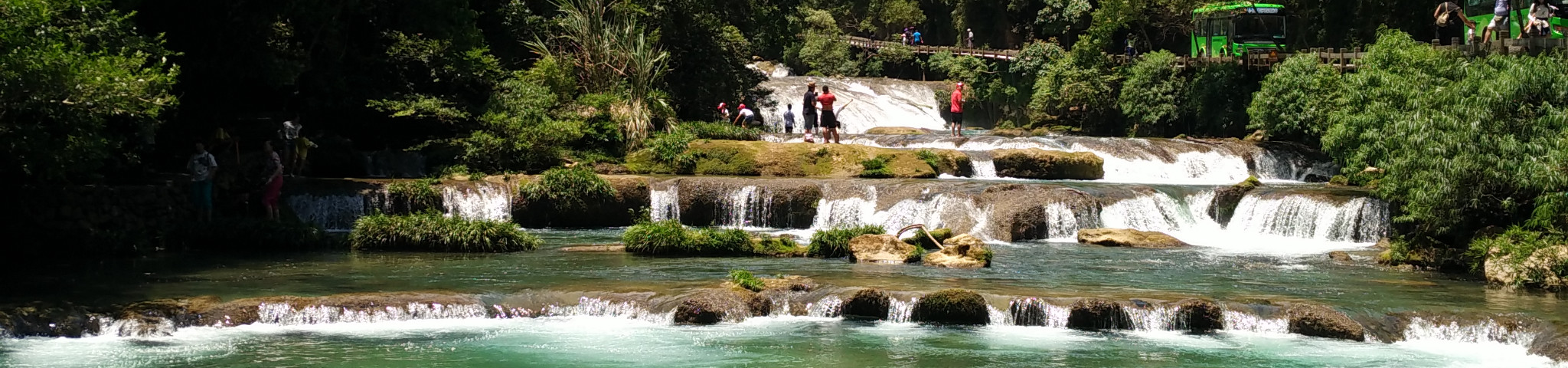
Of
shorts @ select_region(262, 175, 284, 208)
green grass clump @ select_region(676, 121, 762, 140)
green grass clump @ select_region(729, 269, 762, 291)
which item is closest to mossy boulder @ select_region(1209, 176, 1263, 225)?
green grass clump @ select_region(676, 121, 762, 140)

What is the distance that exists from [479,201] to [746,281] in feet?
30.2

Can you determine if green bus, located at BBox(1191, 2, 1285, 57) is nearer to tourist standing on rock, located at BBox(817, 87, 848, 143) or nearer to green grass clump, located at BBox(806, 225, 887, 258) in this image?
tourist standing on rock, located at BBox(817, 87, 848, 143)

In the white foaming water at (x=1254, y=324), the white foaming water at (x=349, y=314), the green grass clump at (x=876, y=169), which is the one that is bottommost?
the white foaming water at (x=1254, y=324)

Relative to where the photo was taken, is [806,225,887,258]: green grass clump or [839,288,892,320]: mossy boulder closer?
[839,288,892,320]: mossy boulder

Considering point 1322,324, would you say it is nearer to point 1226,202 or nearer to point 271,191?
point 1226,202

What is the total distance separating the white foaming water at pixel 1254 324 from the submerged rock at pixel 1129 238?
6670mm

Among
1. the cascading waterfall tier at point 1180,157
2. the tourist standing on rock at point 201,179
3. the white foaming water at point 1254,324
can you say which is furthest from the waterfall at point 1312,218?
the tourist standing on rock at point 201,179

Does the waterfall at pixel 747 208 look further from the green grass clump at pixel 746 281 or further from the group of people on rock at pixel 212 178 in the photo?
the green grass clump at pixel 746 281

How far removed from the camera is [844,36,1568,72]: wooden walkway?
2081cm

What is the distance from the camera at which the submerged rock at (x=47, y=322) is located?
12.1m

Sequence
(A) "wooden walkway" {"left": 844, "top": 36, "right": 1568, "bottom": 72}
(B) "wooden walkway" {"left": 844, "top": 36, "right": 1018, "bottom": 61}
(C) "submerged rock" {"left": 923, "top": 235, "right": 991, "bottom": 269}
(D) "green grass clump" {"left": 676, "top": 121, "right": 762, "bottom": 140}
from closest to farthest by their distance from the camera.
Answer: (C) "submerged rock" {"left": 923, "top": 235, "right": 991, "bottom": 269}
(A) "wooden walkway" {"left": 844, "top": 36, "right": 1568, "bottom": 72}
(D) "green grass clump" {"left": 676, "top": 121, "right": 762, "bottom": 140}
(B) "wooden walkway" {"left": 844, "top": 36, "right": 1018, "bottom": 61}

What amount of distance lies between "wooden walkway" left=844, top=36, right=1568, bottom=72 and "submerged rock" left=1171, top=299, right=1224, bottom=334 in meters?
7.23

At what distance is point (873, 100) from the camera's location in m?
44.0

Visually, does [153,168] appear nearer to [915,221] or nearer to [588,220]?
[588,220]
